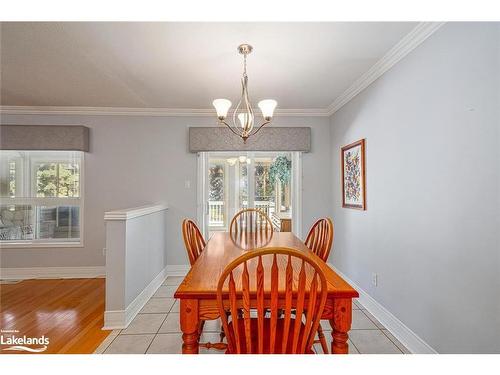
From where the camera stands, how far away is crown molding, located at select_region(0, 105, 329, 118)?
3.72m

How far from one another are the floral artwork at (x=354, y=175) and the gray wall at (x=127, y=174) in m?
0.89

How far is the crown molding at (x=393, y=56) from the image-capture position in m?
1.88

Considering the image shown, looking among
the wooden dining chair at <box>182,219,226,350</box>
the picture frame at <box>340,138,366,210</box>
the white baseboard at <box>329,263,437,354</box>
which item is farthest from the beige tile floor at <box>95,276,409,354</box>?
the picture frame at <box>340,138,366,210</box>

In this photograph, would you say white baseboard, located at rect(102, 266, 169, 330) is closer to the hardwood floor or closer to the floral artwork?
the hardwood floor

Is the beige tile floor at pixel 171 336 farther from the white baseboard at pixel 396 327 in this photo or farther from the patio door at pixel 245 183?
the patio door at pixel 245 183

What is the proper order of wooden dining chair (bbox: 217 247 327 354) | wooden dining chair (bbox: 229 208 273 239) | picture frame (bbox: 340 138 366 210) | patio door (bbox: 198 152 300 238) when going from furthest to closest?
1. patio door (bbox: 198 152 300 238)
2. picture frame (bbox: 340 138 366 210)
3. wooden dining chair (bbox: 229 208 273 239)
4. wooden dining chair (bbox: 217 247 327 354)

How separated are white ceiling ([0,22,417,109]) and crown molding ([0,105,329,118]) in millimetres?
206

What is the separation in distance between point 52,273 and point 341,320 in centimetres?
410

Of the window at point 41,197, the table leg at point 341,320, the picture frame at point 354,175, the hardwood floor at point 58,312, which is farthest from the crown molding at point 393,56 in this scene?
the window at point 41,197
